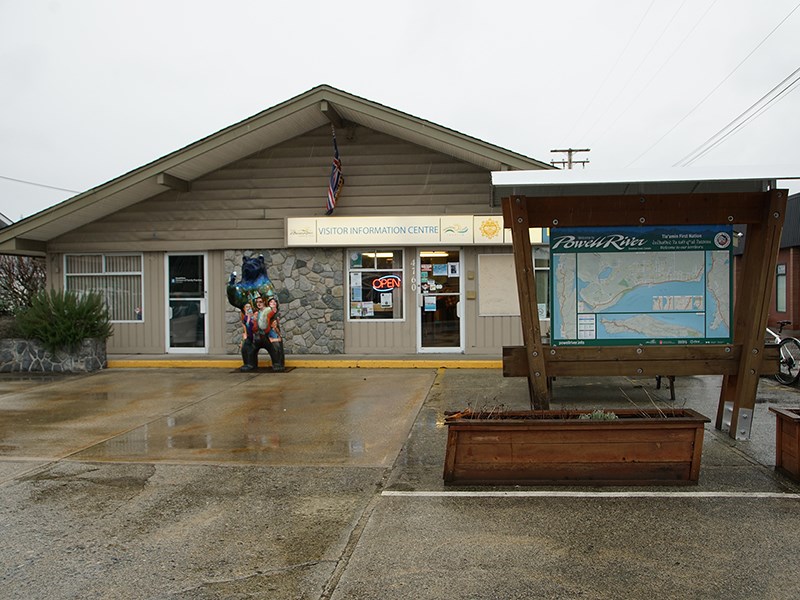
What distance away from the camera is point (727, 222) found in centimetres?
639

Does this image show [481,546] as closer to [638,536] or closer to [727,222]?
[638,536]

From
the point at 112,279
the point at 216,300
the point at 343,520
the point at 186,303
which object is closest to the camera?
the point at 343,520

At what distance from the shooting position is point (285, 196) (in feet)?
44.6

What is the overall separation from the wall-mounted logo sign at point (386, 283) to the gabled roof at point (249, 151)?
105 inches

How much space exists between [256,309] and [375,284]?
2.56 m

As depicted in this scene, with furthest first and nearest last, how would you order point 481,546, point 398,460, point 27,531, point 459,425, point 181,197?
point 181,197 < point 398,460 < point 459,425 < point 27,531 < point 481,546

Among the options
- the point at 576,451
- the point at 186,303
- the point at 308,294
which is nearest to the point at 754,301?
the point at 576,451

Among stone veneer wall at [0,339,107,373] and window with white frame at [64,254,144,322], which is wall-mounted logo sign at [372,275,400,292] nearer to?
window with white frame at [64,254,144,322]

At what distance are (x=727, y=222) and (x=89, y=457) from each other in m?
6.49

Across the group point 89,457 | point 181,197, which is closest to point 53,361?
point 181,197

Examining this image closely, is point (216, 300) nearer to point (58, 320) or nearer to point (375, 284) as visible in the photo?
point (58, 320)

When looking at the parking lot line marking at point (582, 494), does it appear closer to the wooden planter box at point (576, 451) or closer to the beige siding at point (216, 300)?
the wooden planter box at point (576, 451)

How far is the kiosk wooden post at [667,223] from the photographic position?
636cm

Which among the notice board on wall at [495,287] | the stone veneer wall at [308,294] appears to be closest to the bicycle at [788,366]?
the notice board on wall at [495,287]
